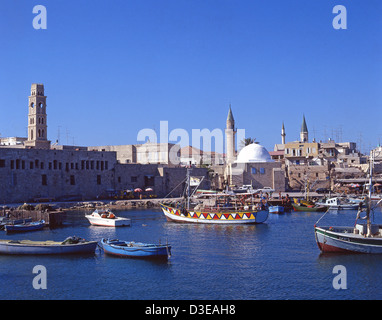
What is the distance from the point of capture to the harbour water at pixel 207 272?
18.5 m

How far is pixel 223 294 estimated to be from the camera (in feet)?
59.8

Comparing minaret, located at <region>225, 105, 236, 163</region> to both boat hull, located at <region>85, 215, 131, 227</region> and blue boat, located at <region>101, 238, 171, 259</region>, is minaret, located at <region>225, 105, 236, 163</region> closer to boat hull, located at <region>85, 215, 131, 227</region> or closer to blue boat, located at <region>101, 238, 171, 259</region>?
boat hull, located at <region>85, 215, 131, 227</region>

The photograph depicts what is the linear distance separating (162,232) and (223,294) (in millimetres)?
15260

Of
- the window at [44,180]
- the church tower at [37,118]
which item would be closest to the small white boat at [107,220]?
the window at [44,180]

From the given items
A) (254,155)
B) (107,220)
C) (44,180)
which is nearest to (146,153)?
(254,155)

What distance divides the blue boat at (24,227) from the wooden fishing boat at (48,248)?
8087 mm

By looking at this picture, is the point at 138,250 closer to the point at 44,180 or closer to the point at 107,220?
the point at 107,220

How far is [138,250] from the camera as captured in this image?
930 inches

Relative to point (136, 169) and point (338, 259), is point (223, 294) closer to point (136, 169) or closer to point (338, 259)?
point (338, 259)

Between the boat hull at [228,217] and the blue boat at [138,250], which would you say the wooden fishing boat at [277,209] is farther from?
the blue boat at [138,250]

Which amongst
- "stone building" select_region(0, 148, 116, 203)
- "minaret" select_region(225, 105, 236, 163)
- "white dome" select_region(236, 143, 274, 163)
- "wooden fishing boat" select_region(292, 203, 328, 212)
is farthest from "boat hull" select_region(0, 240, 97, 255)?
"minaret" select_region(225, 105, 236, 163)

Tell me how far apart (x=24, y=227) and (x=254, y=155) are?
38.1 meters
